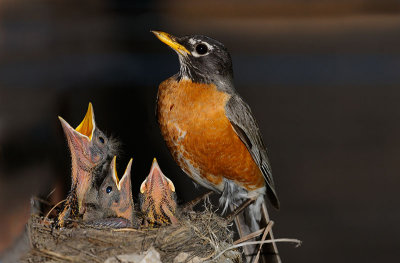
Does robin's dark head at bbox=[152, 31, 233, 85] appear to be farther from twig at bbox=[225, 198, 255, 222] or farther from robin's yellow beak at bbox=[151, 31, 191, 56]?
twig at bbox=[225, 198, 255, 222]

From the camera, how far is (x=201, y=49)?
199cm

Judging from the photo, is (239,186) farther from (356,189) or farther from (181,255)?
(356,189)

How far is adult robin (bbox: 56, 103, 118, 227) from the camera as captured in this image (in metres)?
1.83

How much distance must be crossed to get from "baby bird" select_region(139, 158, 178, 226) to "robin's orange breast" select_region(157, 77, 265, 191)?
140 mm

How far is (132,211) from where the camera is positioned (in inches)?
74.5

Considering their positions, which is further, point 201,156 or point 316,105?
point 316,105

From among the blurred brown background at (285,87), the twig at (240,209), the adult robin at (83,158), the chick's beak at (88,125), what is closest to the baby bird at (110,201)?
the adult robin at (83,158)

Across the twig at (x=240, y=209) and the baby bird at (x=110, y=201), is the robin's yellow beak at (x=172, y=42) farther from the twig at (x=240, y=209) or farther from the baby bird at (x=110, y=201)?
the twig at (x=240, y=209)

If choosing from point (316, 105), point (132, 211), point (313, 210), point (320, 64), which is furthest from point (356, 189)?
point (132, 211)

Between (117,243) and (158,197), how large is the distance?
38cm

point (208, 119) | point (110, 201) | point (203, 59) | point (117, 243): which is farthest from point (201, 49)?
point (117, 243)

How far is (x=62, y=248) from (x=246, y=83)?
5.70 feet

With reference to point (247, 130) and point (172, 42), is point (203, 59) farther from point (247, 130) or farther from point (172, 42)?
point (247, 130)

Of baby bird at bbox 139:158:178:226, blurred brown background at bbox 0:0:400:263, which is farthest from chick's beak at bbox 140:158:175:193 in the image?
blurred brown background at bbox 0:0:400:263
